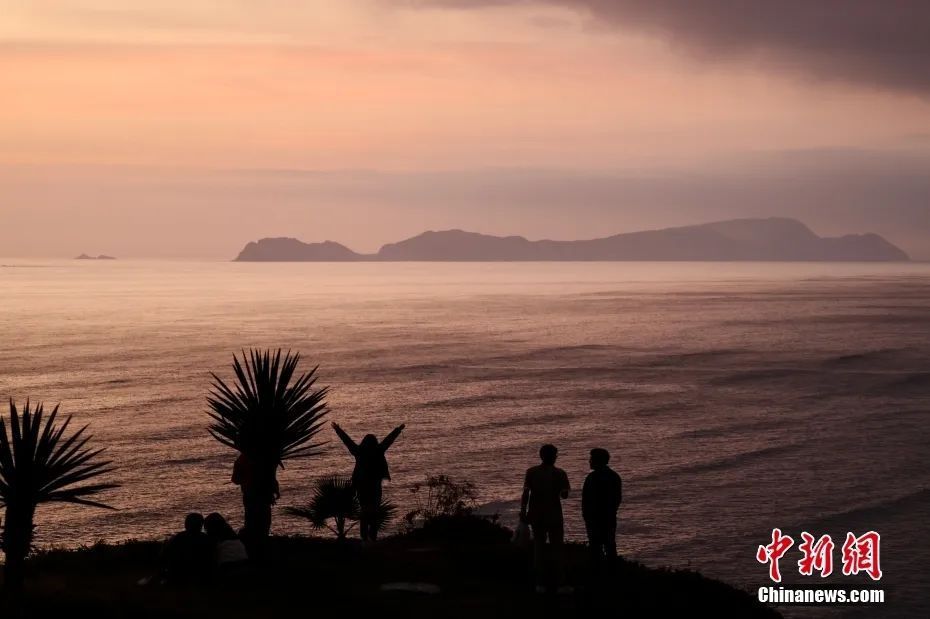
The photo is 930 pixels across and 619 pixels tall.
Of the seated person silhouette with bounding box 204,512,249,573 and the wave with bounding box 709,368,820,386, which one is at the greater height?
the wave with bounding box 709,368,820,386

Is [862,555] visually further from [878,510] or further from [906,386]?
[906,386]

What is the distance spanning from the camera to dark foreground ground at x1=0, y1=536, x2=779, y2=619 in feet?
43.3

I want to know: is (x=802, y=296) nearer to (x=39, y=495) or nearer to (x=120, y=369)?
(x=120, y=369)

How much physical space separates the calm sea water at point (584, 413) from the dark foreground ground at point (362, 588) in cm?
713

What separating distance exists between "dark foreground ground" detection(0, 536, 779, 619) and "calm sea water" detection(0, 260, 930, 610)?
281 inches

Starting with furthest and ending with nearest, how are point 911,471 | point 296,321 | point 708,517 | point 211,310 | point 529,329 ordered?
point 211,310
point 296,321
point 529,329
point 911,471
point 708,517

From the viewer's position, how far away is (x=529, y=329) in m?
89.6

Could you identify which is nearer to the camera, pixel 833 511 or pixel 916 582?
pixel 916 582

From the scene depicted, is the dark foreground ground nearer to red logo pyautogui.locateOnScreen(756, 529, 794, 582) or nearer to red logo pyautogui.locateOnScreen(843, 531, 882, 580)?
red logo pyautogui.locateOnScreen(756, 529, 794, 582)

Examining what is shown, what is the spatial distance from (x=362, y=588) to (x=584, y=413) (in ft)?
94.7

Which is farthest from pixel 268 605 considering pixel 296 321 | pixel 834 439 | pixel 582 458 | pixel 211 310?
pixel 211 310

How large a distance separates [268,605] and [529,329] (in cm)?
7646
